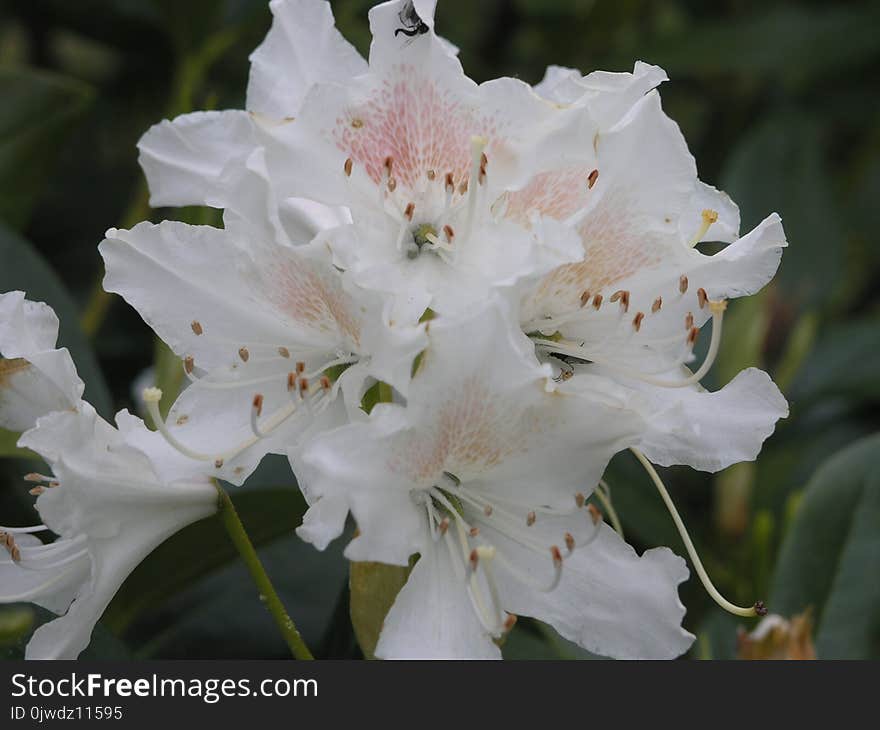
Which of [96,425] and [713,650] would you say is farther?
[713,650]

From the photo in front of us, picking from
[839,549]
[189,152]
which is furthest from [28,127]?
[839,549]

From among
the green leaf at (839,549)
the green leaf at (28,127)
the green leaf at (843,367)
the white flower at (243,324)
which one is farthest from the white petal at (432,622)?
the green leaf at (843,367)

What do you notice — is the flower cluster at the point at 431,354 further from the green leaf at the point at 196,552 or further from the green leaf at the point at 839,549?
the green leaf at the point at 839,549

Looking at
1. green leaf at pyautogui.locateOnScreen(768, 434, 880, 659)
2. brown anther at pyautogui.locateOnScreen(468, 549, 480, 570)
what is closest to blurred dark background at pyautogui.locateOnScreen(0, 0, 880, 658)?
green leaf at pyautogui.locateOnScreen(768, 434, 880, 659)

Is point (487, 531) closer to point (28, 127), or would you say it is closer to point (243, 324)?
point (243, 324)

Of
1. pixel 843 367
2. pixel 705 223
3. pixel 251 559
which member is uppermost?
pixel 705 223

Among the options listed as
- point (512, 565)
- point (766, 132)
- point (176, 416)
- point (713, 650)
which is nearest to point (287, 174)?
point (176, 416)

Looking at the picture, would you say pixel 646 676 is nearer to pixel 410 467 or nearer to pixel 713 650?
pixel 410 467
